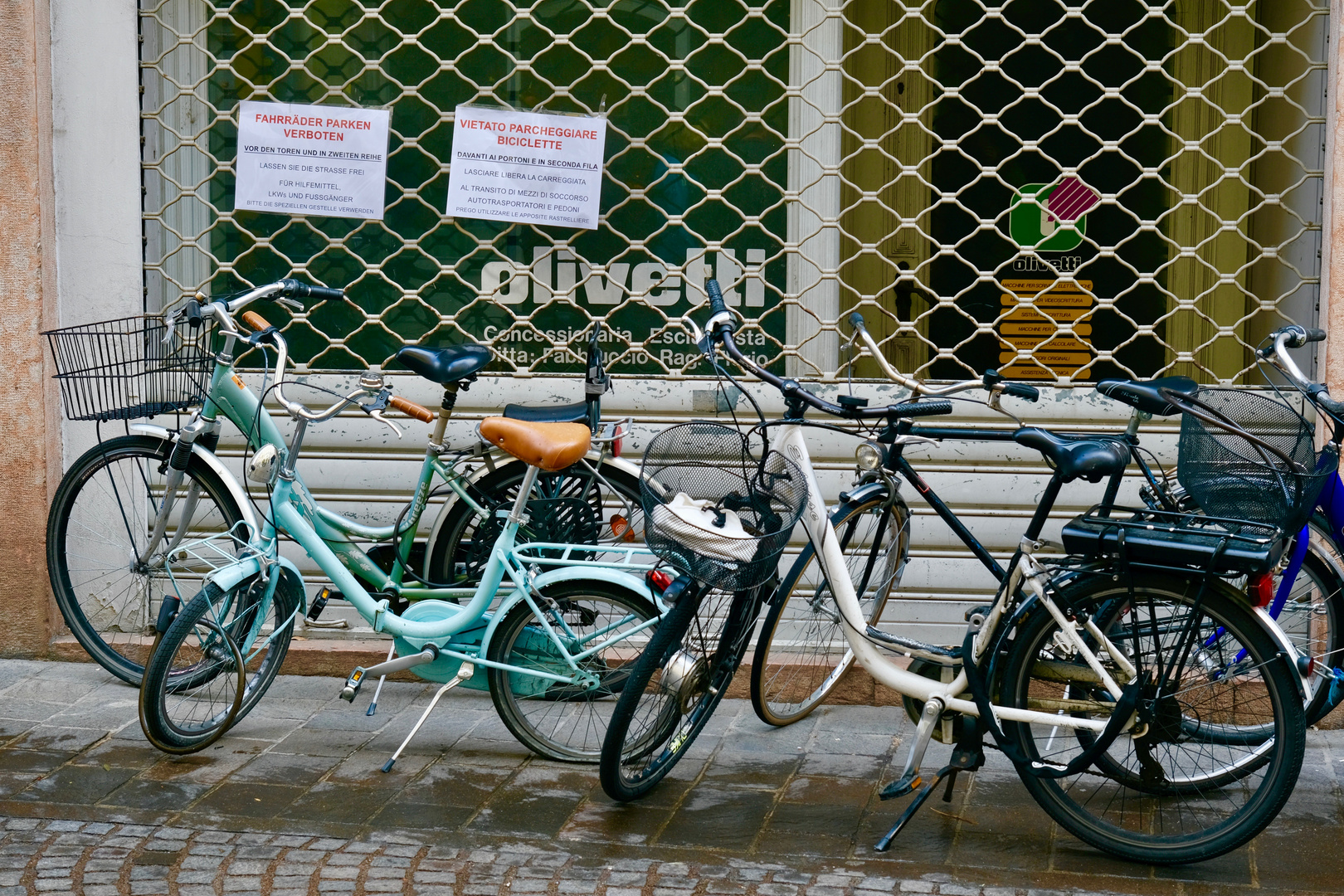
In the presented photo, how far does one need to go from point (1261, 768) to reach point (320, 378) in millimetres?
3924

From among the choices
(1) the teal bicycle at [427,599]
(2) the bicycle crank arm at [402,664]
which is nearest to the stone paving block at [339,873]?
(1) the teal bicycle at [427,599]

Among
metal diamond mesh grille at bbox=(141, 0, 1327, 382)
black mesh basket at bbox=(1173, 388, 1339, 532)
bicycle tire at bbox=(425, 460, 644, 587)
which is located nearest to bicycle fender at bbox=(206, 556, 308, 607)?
bicycle tire at bbox=(425, 460, 644, 587)

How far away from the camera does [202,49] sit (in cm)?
612

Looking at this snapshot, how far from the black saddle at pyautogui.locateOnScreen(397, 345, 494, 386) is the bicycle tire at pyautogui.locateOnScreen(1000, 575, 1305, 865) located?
2.10m

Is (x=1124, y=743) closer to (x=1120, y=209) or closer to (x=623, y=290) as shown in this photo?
(x=1120, y=209)

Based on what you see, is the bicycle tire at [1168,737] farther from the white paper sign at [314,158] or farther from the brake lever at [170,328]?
the white paper sign at [314,158]

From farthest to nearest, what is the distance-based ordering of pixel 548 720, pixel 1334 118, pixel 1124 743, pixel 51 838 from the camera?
pixel 1334 118, pixel 548 720, pixel 1124 743, pixel 51 838

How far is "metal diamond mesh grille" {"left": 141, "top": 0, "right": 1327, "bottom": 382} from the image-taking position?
19.1 ft

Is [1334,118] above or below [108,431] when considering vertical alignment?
above

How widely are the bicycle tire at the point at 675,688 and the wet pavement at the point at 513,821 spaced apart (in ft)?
0.49

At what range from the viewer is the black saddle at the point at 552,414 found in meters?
5.11

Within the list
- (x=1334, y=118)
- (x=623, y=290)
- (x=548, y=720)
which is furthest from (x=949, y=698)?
(x=1334, y=118)

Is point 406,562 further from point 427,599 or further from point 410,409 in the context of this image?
point 410,409

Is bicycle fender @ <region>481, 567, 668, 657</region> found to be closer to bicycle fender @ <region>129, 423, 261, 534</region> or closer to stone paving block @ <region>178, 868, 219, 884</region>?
bicycle fender @ <region>129, 423, 261, 534</region>
